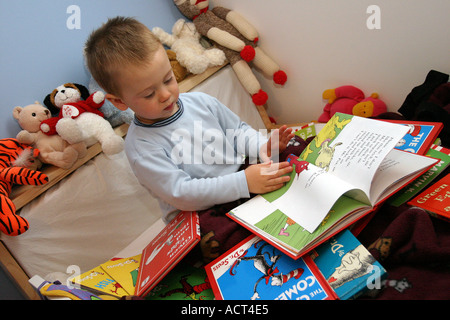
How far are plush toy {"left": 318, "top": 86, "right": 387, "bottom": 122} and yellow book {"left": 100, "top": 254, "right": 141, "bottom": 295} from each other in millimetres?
918

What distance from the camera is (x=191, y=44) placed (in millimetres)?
1335

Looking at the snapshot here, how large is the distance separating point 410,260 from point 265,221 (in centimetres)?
27

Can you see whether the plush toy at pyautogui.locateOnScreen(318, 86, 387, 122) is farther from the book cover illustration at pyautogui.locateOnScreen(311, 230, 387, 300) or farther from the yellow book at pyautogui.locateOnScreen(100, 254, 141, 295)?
the yellow book at pyautogui.locateOnScreen(100, 254, 141, 295)

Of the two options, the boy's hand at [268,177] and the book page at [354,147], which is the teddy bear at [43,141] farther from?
the book page at [354,147]

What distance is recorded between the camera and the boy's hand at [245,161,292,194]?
0.74m

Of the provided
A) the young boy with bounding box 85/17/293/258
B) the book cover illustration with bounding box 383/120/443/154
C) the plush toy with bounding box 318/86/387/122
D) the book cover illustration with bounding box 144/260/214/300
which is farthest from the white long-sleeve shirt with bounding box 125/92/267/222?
the plush toy with bounding box 318/86/387/122

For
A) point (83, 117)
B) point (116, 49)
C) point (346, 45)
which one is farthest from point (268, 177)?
point (346, 45)

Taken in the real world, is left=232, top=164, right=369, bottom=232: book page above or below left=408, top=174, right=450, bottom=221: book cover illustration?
above

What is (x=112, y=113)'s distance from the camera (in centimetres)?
109

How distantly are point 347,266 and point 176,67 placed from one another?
38.2 inches

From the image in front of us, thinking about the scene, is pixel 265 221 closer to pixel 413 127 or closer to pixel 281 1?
pixel 413 127

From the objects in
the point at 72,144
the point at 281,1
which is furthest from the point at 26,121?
the point at 281,1

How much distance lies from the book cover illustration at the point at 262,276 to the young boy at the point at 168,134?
0.49 ft

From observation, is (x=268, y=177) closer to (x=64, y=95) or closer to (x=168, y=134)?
(x=168, y=134)
